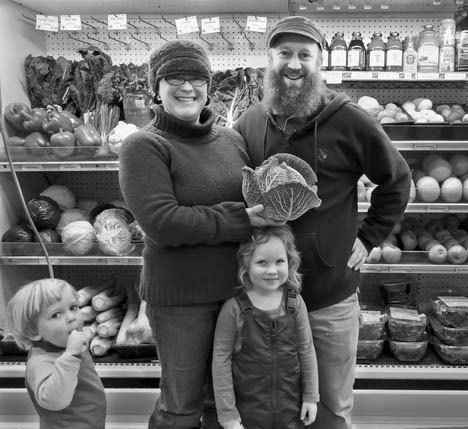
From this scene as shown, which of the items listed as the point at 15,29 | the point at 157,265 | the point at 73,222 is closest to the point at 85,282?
the point at 73,222

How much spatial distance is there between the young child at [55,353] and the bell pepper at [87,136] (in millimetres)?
1260

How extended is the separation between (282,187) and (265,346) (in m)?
0.59

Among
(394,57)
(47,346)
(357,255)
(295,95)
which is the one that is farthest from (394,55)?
(47,346)

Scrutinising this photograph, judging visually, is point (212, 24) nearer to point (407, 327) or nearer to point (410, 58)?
point (410, 58)

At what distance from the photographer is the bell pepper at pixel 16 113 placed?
113 inches

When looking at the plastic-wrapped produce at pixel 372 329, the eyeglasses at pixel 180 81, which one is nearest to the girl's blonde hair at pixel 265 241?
the eyeglasses at pixel 180 81

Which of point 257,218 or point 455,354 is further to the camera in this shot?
point 455,354

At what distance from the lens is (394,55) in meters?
2.76

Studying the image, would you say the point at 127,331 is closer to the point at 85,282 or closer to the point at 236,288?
the point at 85,282

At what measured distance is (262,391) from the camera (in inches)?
68.6

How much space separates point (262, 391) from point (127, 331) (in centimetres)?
128

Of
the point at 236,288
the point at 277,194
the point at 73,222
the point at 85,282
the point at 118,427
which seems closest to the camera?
the point at 277,194

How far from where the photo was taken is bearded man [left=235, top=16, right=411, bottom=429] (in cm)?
175

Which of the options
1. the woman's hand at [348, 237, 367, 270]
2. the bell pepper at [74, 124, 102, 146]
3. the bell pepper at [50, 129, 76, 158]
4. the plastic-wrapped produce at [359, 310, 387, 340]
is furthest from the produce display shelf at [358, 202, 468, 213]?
the bell pepper at [50, 129, 76, 158]
